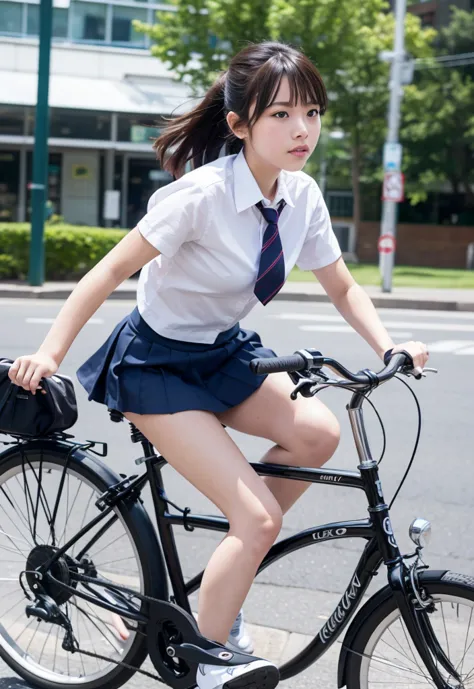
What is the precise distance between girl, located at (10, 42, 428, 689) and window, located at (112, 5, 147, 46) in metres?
27.8

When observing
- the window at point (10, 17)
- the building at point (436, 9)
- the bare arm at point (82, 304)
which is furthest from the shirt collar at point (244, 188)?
the building at point (436, 9)

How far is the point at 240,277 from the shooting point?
8.82ft

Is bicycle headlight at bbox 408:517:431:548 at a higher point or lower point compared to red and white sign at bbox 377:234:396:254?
lower

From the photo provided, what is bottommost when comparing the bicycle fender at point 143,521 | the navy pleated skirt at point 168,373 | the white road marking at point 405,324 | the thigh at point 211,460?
the white road marking at point 405,324

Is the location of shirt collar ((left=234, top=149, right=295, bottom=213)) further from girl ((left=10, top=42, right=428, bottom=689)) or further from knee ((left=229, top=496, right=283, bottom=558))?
knee ((left=229, top=496, right=283, bottom=558))

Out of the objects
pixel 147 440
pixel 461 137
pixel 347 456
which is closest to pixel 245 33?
pixel 461 137

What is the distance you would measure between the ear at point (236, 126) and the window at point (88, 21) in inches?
1094

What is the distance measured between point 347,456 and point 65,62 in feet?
80.5

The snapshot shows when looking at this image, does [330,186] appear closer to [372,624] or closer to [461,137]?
[461,137]

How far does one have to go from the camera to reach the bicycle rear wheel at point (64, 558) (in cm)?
295

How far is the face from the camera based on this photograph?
2600 millimetres

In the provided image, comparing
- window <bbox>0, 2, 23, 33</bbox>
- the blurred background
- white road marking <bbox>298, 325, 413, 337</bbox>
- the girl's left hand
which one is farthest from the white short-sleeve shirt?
window <bbox>0, 2, 23, 33</bbox>

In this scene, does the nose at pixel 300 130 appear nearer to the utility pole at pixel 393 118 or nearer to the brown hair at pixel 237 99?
the brown hair at pixel 237 99

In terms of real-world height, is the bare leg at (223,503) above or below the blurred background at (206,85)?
below
